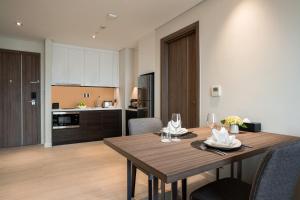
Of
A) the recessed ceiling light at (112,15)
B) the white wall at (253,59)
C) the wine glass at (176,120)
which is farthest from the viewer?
the recessed ceiling light at (112,15)

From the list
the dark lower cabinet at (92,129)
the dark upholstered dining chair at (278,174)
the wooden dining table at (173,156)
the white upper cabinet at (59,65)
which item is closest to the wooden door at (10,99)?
the white upper cabinet at (59,65)

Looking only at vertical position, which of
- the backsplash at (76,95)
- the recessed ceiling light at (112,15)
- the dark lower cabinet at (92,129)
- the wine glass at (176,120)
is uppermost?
the recessed ceiling light at (112,15)

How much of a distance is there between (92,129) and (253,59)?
13.0 feet

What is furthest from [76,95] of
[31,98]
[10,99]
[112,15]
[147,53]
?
[112,15]

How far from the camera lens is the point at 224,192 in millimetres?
1281

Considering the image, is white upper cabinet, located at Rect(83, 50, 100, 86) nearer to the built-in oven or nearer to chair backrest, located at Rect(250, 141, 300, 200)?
the built-in oven

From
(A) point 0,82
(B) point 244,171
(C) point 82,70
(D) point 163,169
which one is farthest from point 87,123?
(D) point 163,169

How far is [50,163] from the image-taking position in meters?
3.24

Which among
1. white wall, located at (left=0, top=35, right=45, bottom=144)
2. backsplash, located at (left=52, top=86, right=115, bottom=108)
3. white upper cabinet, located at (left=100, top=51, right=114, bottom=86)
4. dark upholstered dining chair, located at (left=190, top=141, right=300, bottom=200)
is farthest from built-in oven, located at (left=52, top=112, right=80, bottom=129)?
dark upholstered dining chair, located at (left=190, top=141, right=300, bottom=200)

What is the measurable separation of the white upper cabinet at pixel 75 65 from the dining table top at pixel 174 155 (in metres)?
3.82

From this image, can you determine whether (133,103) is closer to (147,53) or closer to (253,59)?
(147,53)

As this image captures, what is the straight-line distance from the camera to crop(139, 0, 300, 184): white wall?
5.96 ft

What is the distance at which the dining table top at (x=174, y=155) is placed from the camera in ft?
3.00

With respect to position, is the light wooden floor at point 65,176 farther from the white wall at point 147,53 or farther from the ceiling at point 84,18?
the ceiling at point 84,18
